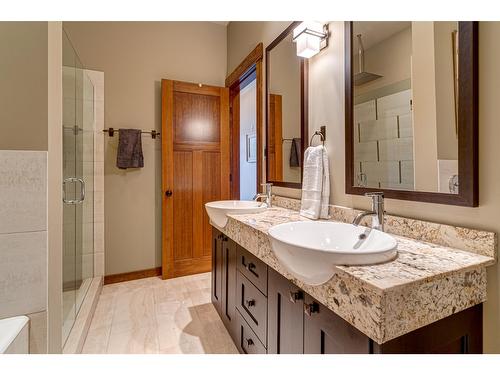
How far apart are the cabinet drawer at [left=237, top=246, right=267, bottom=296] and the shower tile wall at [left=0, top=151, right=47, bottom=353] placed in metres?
0.87

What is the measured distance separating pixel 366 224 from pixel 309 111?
827 mm

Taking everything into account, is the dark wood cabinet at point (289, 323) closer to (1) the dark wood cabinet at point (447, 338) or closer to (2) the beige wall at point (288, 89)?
(1) the dark wood cabinet at point (447, 338)

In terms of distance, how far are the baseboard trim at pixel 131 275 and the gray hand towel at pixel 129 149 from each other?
1.08m

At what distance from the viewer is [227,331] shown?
1775 mm

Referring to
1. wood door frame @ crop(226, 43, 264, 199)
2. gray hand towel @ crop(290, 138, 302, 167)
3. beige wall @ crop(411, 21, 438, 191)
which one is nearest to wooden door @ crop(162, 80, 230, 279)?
wood door frame @ crop(226, 43, 264, 199)

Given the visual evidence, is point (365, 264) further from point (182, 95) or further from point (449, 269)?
point (182, 95)

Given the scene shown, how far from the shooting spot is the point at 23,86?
0.96 m

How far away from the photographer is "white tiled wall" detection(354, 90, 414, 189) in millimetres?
1116

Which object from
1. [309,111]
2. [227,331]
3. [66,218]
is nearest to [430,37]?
[309,111]

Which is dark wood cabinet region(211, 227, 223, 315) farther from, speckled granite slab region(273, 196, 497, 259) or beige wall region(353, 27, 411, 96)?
beige wall region(353, 27, 411, 96)

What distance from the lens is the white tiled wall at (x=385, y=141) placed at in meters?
1.12

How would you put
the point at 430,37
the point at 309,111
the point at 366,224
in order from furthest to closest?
the point at 309,111
the point at 366,224
the point at 430,37

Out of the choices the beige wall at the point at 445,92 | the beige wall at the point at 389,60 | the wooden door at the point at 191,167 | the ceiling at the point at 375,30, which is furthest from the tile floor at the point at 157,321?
the ceiling at the point at 375,30
